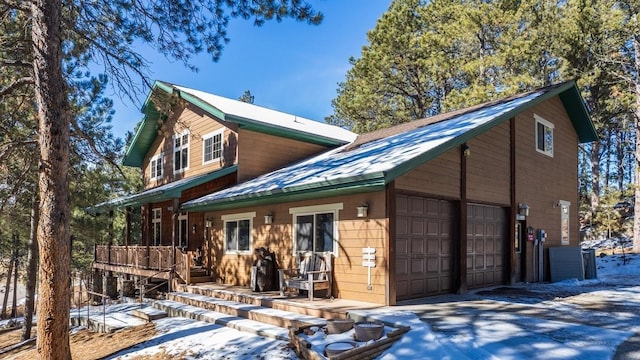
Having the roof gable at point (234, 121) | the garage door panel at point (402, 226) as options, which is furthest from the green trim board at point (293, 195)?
the roof gable at point (234, 121)

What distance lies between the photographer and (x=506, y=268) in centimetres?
1187

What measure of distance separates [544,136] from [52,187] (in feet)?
41.1

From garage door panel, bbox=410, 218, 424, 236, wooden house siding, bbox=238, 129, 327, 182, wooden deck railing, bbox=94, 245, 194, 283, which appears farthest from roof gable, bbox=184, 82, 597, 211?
wooden deck railing, bbox=94, 245, 194, 283

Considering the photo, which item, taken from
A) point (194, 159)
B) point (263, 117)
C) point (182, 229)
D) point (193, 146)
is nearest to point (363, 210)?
point (263, 117)

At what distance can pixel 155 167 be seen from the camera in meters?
18.9

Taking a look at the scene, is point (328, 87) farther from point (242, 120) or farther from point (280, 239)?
point (280, 239)

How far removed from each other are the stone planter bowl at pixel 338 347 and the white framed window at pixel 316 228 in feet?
11.4

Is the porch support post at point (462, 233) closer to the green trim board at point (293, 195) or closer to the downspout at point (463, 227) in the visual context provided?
the downspout at point (463, 227)

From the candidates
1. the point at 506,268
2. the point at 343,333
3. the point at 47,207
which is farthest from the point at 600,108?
the point at 47,207

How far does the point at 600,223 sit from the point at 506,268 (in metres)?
13.7

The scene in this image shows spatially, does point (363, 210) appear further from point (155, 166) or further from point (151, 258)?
point (155, 166)

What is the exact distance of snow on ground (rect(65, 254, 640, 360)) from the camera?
5.70 metres

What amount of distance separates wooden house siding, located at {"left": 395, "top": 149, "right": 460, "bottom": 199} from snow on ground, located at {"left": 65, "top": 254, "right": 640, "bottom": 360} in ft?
7.01

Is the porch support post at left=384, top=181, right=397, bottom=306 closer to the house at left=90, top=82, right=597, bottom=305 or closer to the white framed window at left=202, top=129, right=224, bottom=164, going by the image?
the house at left=90, top=82, right=597, bottom=305
